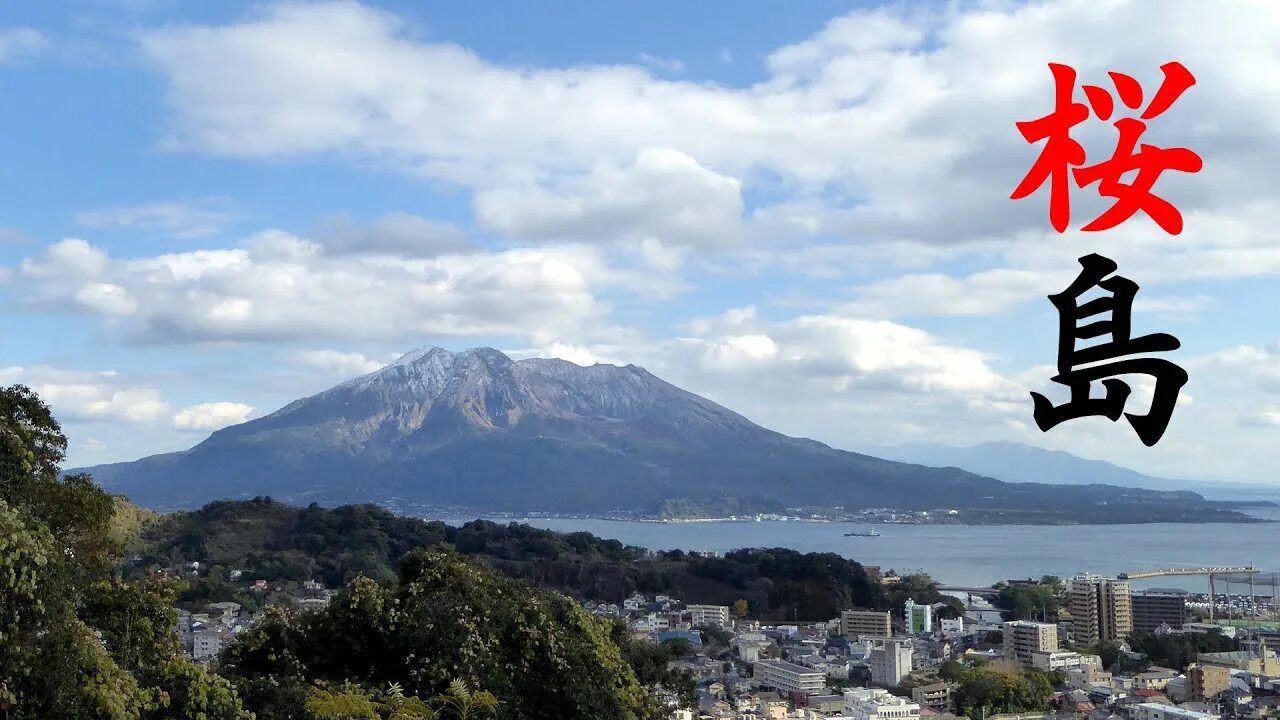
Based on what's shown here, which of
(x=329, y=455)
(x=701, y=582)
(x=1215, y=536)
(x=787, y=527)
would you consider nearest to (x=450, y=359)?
(x=329, y=455)

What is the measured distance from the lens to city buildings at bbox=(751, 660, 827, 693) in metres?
18.6

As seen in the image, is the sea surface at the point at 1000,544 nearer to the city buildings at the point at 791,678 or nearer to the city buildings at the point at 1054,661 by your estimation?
the city buildings at the point at 1054,661

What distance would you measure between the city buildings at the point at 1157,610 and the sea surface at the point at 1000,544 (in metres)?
11.3

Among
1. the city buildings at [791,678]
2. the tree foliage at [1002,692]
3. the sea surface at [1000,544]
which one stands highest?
the sea surface at [1000,544]

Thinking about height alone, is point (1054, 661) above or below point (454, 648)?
below

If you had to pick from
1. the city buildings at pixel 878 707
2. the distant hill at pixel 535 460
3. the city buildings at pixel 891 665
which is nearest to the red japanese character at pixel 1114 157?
the city buildings at pixel 878 707

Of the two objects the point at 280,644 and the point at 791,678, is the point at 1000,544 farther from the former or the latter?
the point at 280,644

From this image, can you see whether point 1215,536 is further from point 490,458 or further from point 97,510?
point 97,510

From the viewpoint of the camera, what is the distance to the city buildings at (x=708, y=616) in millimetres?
28406

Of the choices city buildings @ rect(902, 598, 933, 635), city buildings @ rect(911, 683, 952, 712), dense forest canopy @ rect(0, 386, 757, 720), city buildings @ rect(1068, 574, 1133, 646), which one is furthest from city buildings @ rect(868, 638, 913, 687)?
dense forest canopy @ rect(0, 386, 757, 720)

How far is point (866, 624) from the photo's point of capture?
2811 centimetres

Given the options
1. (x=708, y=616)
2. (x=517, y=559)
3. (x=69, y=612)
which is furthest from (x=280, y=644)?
(x=517, y=559)

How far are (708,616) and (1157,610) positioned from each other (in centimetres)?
1056

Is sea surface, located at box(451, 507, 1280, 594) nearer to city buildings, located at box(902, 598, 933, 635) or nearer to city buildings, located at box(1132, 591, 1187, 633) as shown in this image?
city buildings, located at box(902, 598, 933, 635)
